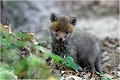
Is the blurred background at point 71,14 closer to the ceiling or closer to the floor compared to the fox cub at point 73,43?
closer to the ceiling

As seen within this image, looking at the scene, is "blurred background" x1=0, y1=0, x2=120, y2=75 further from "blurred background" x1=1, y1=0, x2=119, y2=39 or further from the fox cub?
the fox cub

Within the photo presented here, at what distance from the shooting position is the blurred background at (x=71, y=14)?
18.0 m

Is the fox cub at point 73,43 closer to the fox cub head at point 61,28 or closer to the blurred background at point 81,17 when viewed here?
the fox cub head at point 61,28

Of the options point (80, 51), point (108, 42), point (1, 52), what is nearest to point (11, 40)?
point (1, 52)

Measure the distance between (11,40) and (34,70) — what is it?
4.00 ft

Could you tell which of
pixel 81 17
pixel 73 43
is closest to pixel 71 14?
pixel 81 17

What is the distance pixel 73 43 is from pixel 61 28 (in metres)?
0.59

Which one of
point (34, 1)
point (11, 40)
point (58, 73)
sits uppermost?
point (34, 1)

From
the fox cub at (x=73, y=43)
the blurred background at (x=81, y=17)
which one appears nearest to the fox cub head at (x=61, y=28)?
the fox cub at (x=73, y=43)

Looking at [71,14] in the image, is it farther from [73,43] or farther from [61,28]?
[61,28]

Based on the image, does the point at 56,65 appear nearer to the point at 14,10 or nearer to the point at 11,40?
the point at 11,40

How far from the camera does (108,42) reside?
51.2ft

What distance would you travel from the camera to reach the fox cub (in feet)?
33.4

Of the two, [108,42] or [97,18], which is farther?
[97,18]
